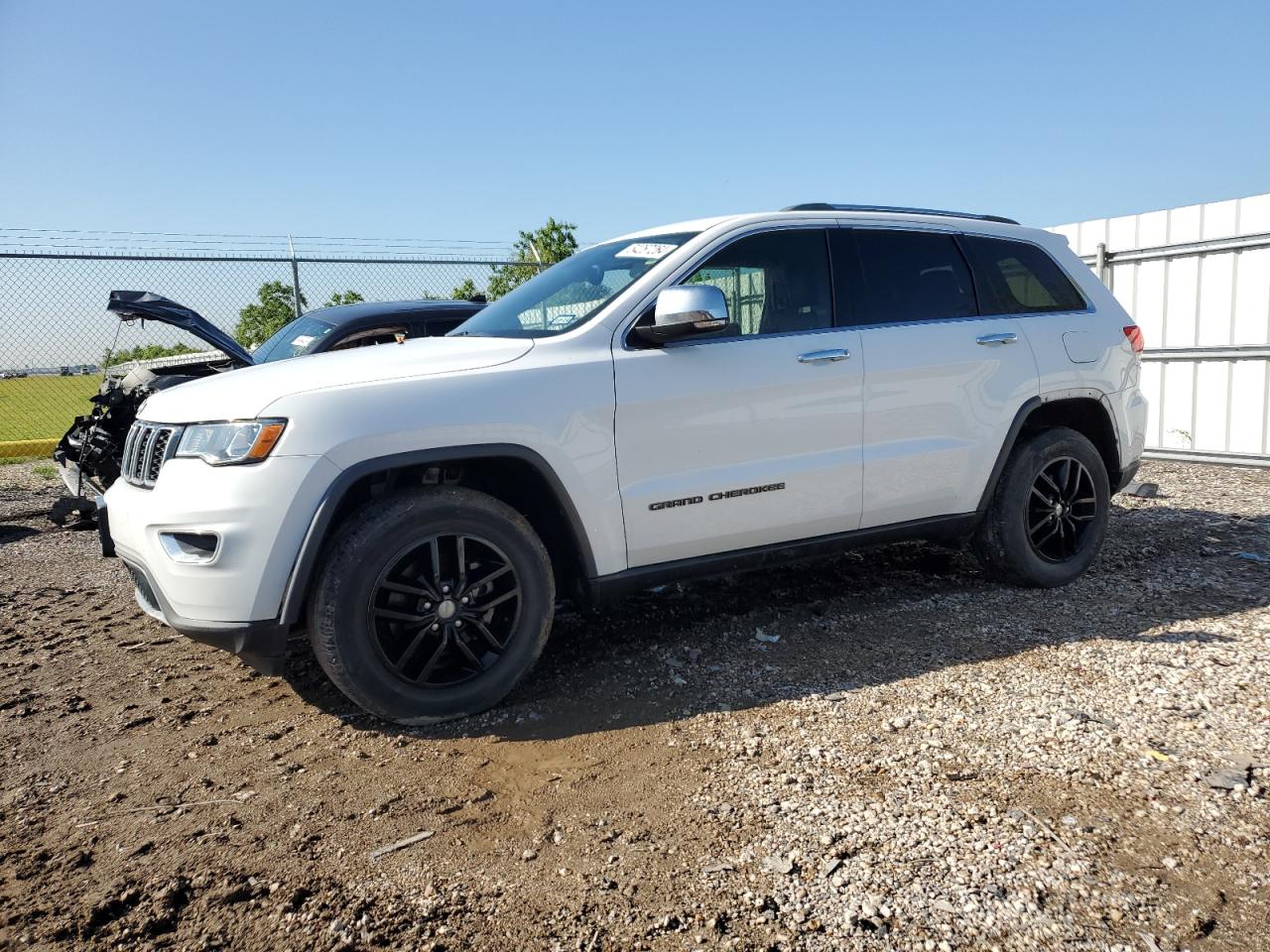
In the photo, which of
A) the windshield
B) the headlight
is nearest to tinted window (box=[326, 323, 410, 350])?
the windshield

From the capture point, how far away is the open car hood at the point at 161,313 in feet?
16.4

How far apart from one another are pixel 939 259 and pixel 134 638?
173 inches

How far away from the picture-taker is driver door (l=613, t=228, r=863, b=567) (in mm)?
3555

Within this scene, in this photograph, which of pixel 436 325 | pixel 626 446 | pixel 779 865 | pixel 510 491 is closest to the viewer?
pixel 779 865

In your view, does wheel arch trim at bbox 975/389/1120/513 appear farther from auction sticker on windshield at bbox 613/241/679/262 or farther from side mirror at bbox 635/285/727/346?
auction sticker on windshield at bbox 613/241/679/262

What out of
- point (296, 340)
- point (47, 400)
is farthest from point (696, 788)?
point (47, 400)

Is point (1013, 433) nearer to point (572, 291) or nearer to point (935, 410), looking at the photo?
point (935, 410)

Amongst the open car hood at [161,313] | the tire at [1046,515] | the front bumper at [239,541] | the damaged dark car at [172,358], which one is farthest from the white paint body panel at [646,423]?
the damaged dark car at [172,358]

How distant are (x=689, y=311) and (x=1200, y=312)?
313 inches

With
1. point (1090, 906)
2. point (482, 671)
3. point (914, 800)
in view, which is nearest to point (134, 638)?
point (482, 671)

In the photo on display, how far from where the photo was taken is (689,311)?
3395 millimetres

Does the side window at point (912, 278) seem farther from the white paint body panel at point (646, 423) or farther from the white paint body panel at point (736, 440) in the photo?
the white paint body panel at point (736, 440)

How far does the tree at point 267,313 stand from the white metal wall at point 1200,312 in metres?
8.80

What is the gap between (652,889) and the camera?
7.49 ft
